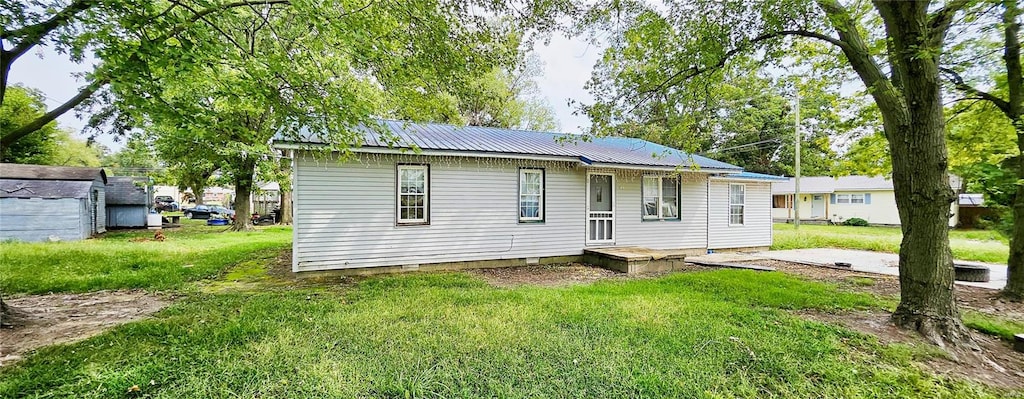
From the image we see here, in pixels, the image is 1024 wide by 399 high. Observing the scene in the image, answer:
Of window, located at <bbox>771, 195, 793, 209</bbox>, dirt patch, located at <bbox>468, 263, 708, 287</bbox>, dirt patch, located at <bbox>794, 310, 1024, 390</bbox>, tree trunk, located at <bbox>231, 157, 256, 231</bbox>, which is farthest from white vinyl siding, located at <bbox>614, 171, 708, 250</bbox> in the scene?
window, located at <bbox>771, 195, 793, 209</bbox>

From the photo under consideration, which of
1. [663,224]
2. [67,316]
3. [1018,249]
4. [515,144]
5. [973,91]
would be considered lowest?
[67,316]

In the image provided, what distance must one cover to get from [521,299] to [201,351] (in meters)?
3.72

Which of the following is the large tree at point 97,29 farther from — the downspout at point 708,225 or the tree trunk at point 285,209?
the tree trunk at point 285,209

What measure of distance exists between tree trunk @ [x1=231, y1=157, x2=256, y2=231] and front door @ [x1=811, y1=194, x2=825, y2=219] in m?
34.0

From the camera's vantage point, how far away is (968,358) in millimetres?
4004

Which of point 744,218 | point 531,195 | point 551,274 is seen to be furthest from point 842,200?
point 551,274

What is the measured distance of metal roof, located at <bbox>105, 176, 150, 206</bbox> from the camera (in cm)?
1812

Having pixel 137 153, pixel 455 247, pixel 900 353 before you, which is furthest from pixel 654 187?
pixel 137 153

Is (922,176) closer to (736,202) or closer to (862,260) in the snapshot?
(862,260)

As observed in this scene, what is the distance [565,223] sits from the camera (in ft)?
32.6

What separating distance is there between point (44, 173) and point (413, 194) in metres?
15.5

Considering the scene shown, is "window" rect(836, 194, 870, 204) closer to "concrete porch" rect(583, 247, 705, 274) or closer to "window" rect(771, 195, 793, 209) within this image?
"window" rect(771, 195, 793, 209)

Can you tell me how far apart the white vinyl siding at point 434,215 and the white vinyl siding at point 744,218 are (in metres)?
4.86

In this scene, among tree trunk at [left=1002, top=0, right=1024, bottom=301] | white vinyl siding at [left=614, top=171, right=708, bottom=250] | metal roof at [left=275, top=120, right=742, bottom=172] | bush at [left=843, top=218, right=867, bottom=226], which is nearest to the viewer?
tree trunk at [left=1002, top=0, right=1024, bottom=301]
